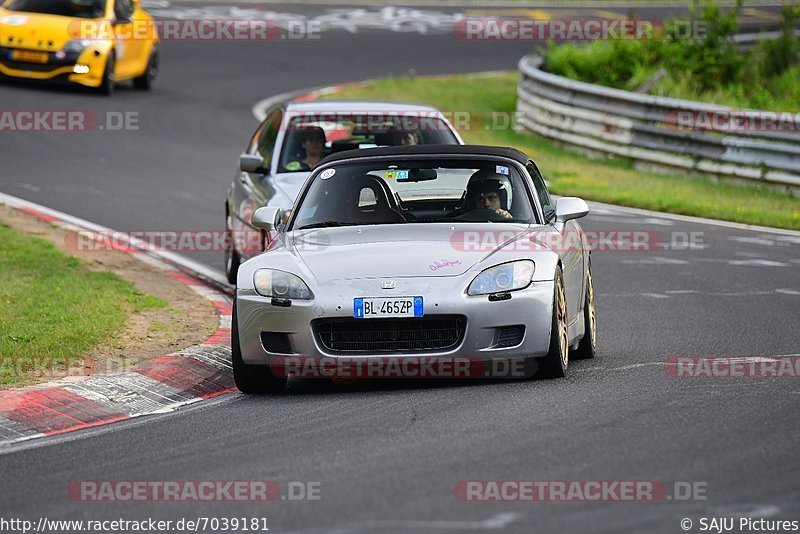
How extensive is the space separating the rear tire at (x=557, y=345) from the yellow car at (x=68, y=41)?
660 inches

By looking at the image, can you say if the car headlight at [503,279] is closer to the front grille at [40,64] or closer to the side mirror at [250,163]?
the side mirror at [250,163]

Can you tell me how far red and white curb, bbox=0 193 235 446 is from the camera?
807 centimetres

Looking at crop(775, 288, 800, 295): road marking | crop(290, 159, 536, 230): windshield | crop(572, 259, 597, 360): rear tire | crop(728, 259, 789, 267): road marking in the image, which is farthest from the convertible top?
crop(728, 259, 789, 267): road marking

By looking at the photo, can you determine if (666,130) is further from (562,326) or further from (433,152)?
(562,326)

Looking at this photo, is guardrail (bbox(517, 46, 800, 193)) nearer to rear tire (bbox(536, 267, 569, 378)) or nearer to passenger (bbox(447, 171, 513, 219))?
passenger (bbox(447, 171, 513, 219))

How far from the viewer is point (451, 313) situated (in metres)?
8.46

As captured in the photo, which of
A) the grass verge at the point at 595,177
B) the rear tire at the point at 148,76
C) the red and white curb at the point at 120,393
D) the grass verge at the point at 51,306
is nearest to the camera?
the red and white curb at the point at 120,393

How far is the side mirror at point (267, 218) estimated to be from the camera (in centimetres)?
1015

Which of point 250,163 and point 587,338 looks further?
point 250,163

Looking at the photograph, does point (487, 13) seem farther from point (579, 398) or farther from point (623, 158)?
point (579, 398)

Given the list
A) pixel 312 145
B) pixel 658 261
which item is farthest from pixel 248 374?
pixel 658 261

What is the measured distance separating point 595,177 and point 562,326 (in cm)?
1207

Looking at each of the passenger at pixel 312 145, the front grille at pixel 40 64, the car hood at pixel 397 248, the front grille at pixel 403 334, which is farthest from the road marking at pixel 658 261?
the front grille at pixel 40 64

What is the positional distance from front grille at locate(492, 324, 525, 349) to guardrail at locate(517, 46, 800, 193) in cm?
1125
